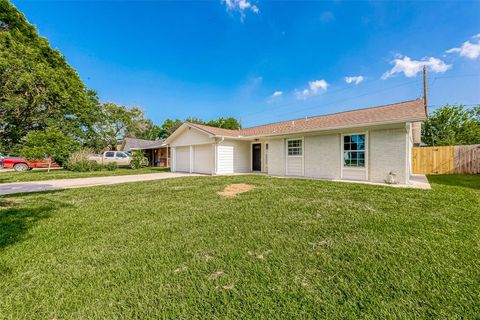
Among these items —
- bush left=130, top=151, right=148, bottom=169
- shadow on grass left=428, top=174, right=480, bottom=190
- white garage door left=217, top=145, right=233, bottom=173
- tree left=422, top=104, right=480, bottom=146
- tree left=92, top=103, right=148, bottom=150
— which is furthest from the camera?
tree left=92, top=103, right=148, bottom=150

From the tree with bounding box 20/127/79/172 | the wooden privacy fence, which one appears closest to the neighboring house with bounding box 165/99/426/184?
the wooden privacy fence

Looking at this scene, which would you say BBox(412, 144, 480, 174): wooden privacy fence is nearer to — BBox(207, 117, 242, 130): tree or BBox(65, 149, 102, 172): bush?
BBox(65, 149, 102, 172): bush

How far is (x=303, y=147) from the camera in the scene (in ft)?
37.9

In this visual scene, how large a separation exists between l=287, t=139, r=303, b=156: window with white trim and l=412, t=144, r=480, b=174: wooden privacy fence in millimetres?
9360

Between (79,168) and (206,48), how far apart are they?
14.0 meters

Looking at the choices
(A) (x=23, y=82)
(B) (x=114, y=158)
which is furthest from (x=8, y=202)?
(B) (x=114, y=158)

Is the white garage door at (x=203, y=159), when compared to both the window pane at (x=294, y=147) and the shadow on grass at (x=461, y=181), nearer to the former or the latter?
the window pane at (x=294, y=147)

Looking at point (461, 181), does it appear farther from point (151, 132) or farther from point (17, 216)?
point (151, 132)

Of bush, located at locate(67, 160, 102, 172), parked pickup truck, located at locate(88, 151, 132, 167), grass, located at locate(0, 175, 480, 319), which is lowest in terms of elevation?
grass, located at locate(0, 175, 480, 319)

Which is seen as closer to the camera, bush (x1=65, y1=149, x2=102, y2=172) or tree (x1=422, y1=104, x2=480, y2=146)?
bush (x1=65, y1=149, x2=102, y2=172)

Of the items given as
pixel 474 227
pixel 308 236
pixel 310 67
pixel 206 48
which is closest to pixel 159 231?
pixel 308 236

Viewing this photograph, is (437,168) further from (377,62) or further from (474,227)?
(474,227)

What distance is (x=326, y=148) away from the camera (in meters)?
10.7

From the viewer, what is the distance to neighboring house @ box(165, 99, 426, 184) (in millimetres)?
8586
